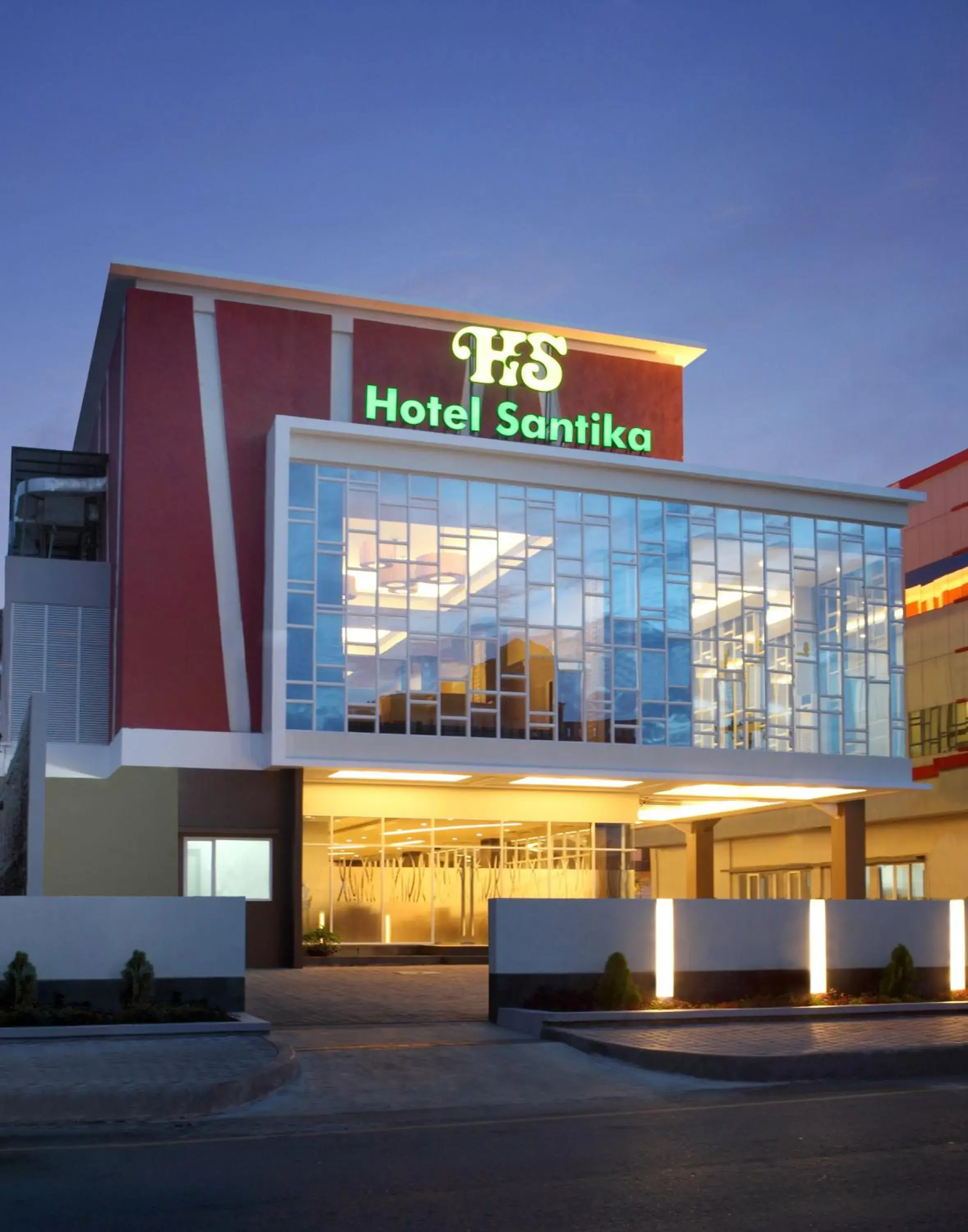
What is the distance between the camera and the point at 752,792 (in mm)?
37781

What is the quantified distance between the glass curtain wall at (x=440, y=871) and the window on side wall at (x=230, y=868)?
4.68ft

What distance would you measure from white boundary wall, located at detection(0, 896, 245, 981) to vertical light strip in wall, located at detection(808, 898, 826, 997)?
825cm

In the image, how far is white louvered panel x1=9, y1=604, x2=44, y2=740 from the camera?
118 feet

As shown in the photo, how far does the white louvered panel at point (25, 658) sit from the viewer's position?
3591cm

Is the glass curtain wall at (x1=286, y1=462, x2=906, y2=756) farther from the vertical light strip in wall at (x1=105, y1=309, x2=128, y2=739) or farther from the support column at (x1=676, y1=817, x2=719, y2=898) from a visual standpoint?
the support column at (x1=676, y1=817, x2=719, y2=898)

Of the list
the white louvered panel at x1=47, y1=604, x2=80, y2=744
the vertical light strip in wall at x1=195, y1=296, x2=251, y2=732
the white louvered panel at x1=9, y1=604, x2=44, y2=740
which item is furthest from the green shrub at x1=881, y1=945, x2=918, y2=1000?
the white louvered panel at x1=9, y1=604, x2=44, y2=740

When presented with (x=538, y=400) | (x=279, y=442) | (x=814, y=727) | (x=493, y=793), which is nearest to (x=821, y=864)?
(x=814, y=727)

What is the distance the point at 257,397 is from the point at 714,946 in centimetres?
1879

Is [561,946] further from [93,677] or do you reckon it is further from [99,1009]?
[93,677]

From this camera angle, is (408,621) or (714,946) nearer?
(714,946)

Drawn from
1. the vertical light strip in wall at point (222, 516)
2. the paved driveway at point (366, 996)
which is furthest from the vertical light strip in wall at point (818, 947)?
the vertical light strip in wall at point (222, 516)

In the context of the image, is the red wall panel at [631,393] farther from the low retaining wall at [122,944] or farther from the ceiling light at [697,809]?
the low retaining wall at [122,944]

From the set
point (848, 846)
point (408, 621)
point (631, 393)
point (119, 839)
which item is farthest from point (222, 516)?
point (848, 846)

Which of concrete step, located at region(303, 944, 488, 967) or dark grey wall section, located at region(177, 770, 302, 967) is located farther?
concrete step, located at region(303, 944, 488, 967)
